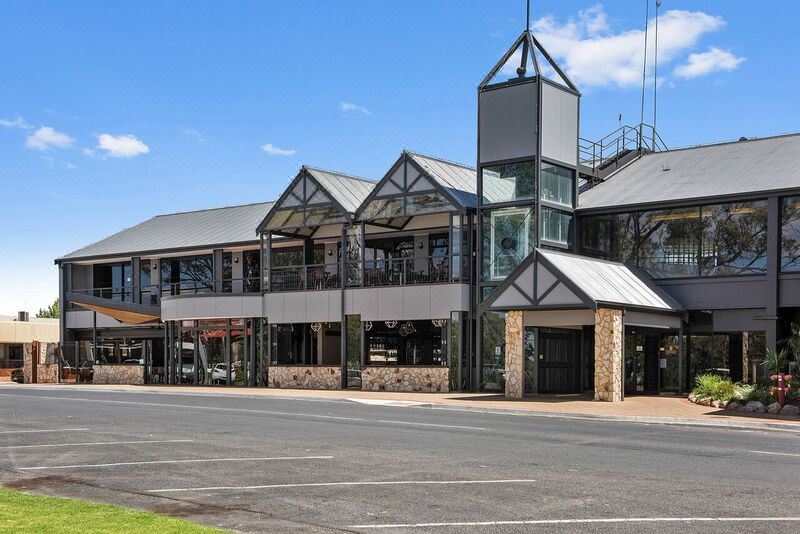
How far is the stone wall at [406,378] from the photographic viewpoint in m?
34.3

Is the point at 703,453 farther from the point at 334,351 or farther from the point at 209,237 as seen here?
the point at 209,237

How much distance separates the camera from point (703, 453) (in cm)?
1542

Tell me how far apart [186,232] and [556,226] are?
22764 mm

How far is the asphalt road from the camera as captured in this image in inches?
384

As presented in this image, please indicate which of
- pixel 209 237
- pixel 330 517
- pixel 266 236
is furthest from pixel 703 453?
pixel 209 237

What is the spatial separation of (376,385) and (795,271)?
1530cm

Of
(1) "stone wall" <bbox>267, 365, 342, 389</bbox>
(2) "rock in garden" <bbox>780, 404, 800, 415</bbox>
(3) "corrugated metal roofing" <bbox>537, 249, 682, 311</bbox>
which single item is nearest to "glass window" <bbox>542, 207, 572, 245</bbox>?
(3) "corrugated metal roofing" <bbox>537, 249, 682, 311</bbox>

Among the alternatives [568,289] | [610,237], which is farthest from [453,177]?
[568,289]

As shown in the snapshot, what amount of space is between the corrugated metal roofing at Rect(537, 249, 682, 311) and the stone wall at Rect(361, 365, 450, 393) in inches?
276

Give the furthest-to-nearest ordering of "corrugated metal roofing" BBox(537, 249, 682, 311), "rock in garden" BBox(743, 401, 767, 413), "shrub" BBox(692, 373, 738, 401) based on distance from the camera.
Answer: "corrugated metal roofing" BBox(537, 249, 682, 311) < "shrub" BBox(692, 373, 738, 401) < "rock in garden" BBox(743, 401, 767, 413)

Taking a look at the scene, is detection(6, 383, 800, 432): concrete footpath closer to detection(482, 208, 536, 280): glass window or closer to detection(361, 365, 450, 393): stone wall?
detection(361, 365, 450, 393): stone wall

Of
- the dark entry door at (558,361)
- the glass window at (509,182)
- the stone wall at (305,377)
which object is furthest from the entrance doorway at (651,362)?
the stone wall at (305,377)

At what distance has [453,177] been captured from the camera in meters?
36.3

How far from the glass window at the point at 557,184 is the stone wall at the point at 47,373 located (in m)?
28.4
